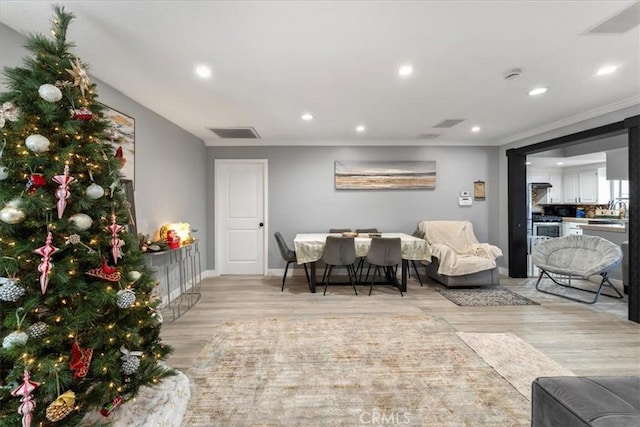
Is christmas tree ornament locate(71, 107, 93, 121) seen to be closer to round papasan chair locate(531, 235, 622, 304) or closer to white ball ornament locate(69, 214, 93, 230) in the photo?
white ball ornament locate(69, 214, 93, 230)

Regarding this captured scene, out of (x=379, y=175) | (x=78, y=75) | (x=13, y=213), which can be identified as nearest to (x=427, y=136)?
(x=379, y=175)

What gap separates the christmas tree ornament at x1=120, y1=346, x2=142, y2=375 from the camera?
1.36 metres

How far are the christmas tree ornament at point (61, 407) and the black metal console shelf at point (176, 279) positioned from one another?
195cm

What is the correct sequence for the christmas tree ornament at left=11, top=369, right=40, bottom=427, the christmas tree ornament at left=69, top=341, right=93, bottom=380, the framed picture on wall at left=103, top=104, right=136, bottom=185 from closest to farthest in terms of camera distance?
the christmas tree ornament at left=11, top=369, right=40, bottom=427, the christmas tree ornament at left=69, top=341, right=93, bottom=380, the framed picture on wall at left=103, top=104, right=136, bottom=185

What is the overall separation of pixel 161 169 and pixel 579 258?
5.76 metres

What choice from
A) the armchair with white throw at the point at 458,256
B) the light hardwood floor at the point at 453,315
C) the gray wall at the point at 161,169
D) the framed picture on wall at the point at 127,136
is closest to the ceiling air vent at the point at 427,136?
the armchair with white throw at the point at 458,256

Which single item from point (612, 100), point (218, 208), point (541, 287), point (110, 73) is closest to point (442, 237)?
point (541, 287)

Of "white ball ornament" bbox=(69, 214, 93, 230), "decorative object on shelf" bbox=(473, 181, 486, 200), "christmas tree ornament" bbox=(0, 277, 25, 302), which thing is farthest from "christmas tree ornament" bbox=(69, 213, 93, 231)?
"decorative object on shelf" bbox=(473, 181, 486, 200)

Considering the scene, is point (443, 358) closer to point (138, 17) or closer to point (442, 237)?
point (442, 237)

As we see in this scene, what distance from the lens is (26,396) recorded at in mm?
1053

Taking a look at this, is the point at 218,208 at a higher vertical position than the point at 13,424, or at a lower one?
higher

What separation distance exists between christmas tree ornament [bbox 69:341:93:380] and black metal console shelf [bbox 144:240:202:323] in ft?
6.12

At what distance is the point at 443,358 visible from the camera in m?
2.30

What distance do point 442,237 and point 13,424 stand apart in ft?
16.1
